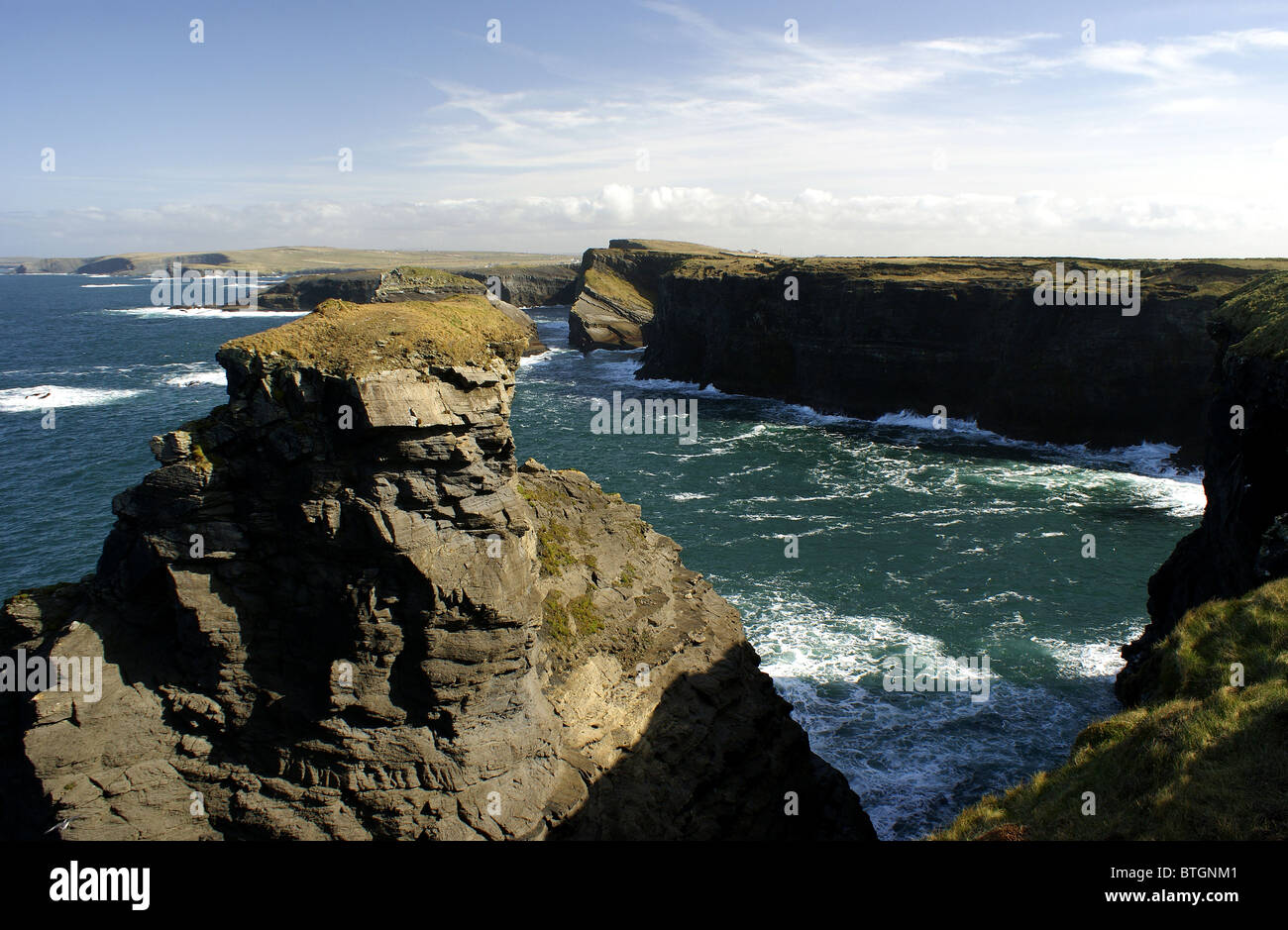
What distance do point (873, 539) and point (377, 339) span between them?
4042 centimetres

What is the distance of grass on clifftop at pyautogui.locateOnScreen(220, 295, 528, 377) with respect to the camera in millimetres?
17406

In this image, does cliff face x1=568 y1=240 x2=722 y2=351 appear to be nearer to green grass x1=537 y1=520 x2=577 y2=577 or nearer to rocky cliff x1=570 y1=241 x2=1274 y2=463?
rocky cliff x1=570 y1=241 x2=1274 y2=463

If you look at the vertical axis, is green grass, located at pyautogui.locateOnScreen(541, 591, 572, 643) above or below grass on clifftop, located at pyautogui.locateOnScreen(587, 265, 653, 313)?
below

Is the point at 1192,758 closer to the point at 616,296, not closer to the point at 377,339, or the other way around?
the point at 377,339

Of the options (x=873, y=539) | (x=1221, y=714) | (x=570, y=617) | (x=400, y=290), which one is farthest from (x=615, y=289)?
(x=1221, y=714)

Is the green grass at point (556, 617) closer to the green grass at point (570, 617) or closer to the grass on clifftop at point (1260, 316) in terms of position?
the green grass at point (570, 617)

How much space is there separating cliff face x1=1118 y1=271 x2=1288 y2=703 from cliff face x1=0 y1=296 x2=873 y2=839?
17857mm

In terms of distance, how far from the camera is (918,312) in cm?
8944

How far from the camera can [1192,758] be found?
14.5 metres

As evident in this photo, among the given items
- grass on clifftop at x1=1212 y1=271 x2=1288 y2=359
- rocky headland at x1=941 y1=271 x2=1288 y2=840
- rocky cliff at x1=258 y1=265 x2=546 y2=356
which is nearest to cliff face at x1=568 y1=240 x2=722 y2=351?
rocky cliff at x1=258 y1=265 x2=546 y2=356

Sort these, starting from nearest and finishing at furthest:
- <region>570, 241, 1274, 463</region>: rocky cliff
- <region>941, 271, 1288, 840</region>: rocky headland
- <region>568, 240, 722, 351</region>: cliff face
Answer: <region>941, 271, 1288, 840</region>: rocky headland → <region>570, 241, 1274, 463</region>: rocky cliff → <region>568, 240, 722, 351</region>: cliff face
